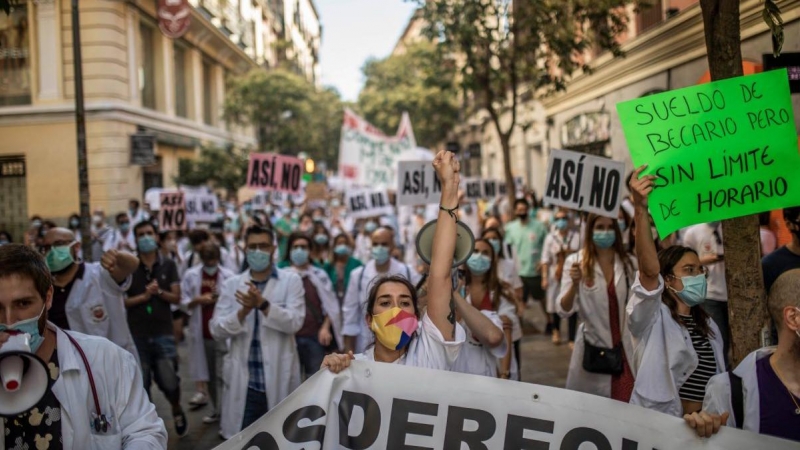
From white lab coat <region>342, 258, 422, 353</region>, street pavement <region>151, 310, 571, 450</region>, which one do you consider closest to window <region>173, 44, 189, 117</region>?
street pavement <region>151, 310, 571, 450</region>

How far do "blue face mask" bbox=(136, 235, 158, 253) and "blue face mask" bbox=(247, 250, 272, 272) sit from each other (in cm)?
177

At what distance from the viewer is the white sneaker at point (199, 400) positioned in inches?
301

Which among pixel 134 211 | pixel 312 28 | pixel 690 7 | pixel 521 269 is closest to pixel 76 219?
pixel 134 211

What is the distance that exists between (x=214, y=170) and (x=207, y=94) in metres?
7.55

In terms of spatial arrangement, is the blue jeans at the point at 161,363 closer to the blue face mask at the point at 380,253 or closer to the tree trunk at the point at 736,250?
the blue face mask at the point at 380,253

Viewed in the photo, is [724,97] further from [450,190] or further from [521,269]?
[521,269]

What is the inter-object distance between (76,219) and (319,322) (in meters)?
10.6

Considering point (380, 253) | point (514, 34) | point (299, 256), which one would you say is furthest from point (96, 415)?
point (514, 34)

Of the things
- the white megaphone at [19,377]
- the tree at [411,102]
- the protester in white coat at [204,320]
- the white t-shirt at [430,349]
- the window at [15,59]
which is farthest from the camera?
the tree at [411,102]

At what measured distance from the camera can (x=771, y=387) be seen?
267cm

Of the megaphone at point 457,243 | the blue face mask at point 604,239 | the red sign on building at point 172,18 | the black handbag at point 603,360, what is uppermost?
the red sign on building at point 172,18

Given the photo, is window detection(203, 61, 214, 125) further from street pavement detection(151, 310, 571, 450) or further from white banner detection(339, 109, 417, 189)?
street pavement detection(151, 310, 571, 450)

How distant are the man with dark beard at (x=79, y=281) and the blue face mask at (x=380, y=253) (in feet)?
7.47

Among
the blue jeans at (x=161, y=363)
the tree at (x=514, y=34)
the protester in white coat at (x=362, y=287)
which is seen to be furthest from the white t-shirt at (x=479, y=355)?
the tree at (x=514, y=34)
